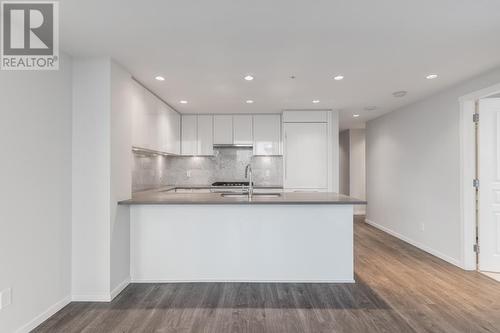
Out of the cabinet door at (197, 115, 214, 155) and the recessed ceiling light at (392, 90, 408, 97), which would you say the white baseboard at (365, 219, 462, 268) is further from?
the cabinet door at (197, 115, 214, 155)

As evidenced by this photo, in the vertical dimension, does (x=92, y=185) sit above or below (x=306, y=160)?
below

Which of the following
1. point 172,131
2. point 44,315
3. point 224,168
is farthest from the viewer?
point 224,168

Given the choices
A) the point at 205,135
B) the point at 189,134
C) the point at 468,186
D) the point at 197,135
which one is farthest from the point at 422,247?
the point at 189,134

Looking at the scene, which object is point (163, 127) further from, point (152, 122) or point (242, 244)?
point (242, 244)

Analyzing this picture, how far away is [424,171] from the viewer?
176 inches

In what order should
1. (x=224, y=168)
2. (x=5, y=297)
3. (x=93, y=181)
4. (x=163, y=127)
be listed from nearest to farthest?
(x=5, y=297), (x=93, y=181), (x=163, y=127), (x=224, y=168)

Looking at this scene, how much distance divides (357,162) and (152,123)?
5872 millimetres

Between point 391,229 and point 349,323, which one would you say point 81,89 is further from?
point 391,229

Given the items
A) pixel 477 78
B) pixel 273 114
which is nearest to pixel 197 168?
pixel 273 114

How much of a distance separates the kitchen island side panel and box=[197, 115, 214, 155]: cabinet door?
2322mm

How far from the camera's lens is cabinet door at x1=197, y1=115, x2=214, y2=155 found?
5.37 m

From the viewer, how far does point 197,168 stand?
5.73m

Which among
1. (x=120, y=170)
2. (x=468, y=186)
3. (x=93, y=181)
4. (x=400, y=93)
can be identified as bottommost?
(x=468, y=186)

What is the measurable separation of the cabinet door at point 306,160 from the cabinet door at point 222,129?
1078 mm
